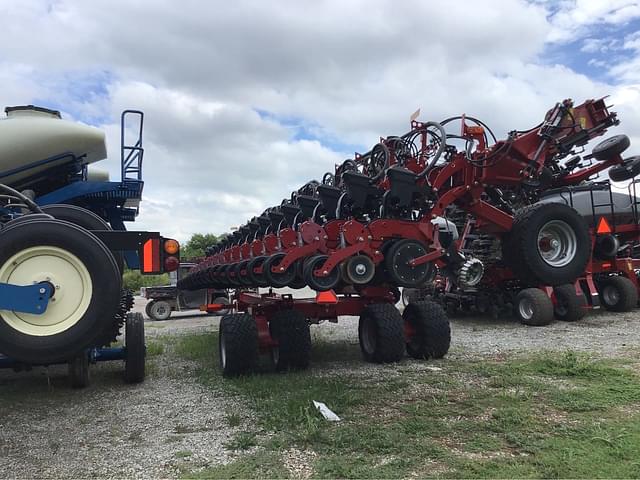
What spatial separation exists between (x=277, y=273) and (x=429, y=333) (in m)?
2.66

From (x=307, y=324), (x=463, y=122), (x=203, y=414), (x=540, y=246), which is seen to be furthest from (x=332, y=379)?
(x=463, y=122)

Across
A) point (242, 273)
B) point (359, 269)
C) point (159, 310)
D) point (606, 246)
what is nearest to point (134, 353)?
point (242, 273)

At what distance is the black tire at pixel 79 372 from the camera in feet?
18.7

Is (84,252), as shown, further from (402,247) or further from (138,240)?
(402,247)

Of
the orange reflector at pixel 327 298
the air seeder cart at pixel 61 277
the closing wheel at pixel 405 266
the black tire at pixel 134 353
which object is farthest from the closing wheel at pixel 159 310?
the closing wheel at pixel 405 266

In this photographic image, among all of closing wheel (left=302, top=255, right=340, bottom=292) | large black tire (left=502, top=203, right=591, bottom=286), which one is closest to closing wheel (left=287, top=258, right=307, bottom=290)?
closing wheel (left=302, top=255, right=340, bottom=292)

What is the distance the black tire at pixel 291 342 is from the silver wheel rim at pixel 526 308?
570 centimetres

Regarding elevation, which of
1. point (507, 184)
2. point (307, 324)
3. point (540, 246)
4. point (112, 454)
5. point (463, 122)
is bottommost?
point (112, 454)

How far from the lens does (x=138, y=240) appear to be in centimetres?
364

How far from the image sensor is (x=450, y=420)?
452 centimetres

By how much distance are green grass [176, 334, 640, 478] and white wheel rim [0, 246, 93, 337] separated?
53.7 inches

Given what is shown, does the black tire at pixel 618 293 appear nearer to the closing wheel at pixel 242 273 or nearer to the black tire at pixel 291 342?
the black tire at pixel 291 342

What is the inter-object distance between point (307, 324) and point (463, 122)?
10.2ft

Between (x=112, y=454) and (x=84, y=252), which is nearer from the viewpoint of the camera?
(x=84, y=252)
